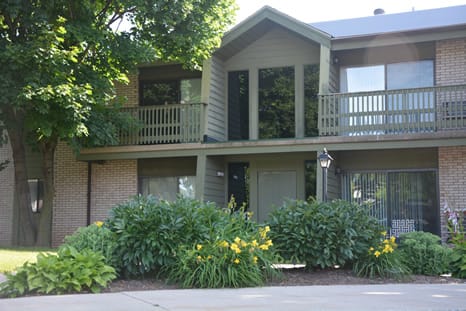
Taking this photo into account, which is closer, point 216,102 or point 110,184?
point 216,102

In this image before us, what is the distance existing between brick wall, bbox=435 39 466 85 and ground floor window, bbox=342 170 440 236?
8.22ft

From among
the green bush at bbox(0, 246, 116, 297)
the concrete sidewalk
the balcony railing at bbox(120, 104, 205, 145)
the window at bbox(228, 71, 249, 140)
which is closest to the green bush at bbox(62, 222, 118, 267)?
the green bush at bbox(0, 246, 116, 297)

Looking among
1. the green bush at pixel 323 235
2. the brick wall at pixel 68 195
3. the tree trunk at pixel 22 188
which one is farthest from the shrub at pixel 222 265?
the brick wall at pixel 68 195

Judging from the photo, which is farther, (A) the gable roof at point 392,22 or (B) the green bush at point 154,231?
(A) the gable roof at point 392,22

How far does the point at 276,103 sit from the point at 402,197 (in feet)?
15.1

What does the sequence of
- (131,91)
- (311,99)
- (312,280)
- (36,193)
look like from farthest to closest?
(36,193), (131,91), (311,99), (312,280)

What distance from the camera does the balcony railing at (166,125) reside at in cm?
1775

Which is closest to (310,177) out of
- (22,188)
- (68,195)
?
(68,195)

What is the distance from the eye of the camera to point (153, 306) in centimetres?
719

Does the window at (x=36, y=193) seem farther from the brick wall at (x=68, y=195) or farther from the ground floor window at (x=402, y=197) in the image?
the ground floor window at (x=402, y=197)

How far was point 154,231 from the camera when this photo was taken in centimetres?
966

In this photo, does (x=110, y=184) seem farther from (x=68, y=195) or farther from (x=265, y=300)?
(x=265, y=300)

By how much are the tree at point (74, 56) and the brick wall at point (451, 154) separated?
20.2 ft

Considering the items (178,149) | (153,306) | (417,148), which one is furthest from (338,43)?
(153,306)
